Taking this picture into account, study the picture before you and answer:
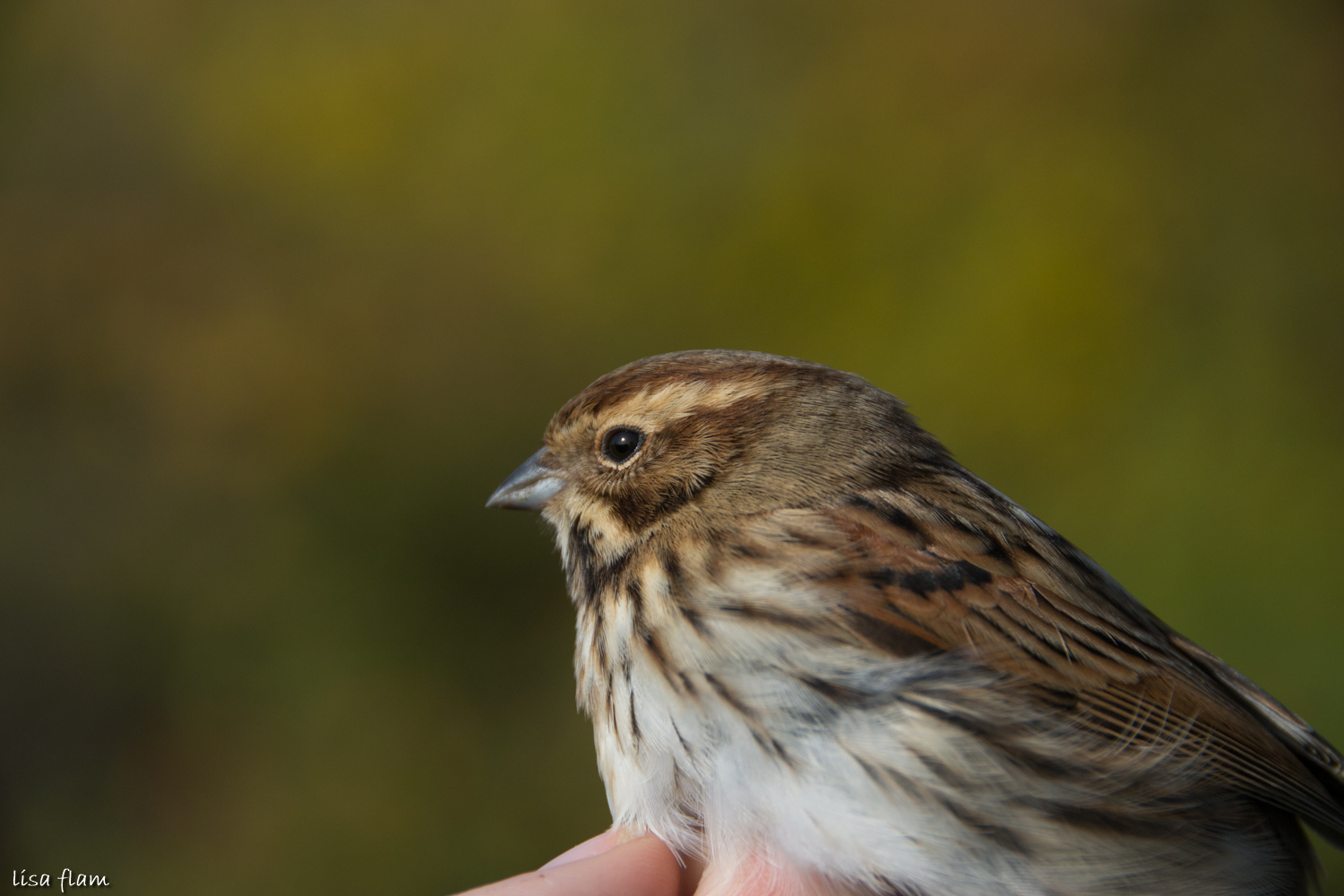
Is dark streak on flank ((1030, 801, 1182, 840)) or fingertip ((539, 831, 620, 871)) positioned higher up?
dark streak on flank ((1030, 801, 1182, 840))

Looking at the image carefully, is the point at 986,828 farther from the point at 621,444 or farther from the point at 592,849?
the point at 621,444

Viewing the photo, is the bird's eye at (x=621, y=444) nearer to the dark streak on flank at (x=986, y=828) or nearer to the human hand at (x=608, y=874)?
the human hand at (x=608, y=874)

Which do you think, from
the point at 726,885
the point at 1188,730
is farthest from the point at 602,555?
the point at 1188,730

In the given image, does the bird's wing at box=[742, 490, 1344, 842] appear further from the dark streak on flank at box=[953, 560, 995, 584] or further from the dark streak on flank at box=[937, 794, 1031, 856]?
Result: the dark streak on flank at box=[937, 794, 1031, 856]

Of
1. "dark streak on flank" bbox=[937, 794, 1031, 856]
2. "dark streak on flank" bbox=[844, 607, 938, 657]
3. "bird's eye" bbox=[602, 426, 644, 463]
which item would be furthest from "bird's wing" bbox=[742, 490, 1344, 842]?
"bird's eye" bbox=[602, 426, 644, 463]

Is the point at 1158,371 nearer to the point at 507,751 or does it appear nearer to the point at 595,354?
the point at 595,354
